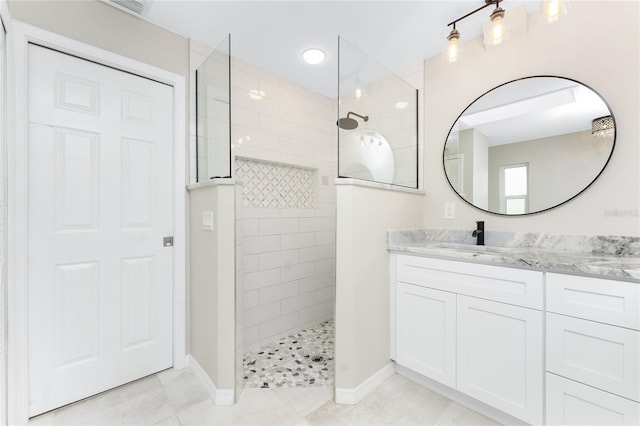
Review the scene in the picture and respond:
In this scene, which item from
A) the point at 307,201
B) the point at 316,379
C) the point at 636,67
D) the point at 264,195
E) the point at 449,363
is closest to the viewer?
the point at 636,67

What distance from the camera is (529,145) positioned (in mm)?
1781

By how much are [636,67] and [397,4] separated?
1.32 metres

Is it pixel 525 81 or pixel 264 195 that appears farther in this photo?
pixel 264 195

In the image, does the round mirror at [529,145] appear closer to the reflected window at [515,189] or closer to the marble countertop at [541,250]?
the reflected window at [515,189]

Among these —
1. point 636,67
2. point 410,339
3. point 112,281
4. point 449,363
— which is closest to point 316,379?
point 410,339

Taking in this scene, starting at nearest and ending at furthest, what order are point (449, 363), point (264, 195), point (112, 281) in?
point (449, 363), point (112, 281), point (264, 195)

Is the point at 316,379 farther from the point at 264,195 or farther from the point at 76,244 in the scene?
the point at 76,244

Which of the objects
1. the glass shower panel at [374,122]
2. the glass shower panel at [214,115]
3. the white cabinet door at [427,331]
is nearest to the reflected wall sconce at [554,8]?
the glass shower panel at [374,122]

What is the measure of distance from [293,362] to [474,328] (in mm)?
1325

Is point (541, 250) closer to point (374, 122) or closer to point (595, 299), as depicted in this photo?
point (595, 299)

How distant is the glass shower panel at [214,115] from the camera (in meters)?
1.72

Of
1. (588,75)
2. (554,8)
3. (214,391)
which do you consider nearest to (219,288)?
(214,391)

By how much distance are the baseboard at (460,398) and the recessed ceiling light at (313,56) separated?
2.44 m

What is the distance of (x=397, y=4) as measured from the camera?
5.42ft
